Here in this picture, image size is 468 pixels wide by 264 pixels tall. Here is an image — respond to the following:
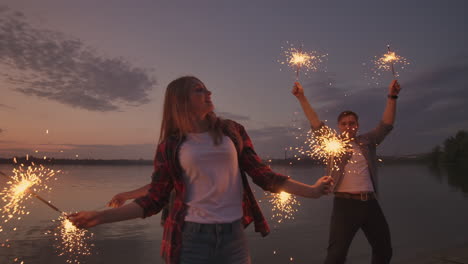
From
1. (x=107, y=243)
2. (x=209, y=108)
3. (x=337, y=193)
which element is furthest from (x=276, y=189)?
(x=107, y=243)

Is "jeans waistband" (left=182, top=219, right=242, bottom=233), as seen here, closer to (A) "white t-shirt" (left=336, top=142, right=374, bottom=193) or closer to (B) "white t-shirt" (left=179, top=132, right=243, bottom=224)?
(B) "white t-shirt" (left=179, top=132, right=243, bottom=224)

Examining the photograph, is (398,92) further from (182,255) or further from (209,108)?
(182,255)

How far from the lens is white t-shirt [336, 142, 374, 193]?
4449 mm

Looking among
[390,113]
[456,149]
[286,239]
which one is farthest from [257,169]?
[456,149]

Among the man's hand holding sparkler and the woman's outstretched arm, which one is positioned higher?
the man's hand holding sparkler

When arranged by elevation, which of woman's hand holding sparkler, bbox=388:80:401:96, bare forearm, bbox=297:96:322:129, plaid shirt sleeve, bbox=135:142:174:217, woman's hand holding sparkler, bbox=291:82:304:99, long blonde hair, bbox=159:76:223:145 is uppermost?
woman's hand holding sparkler, bbox=388:80:401:96

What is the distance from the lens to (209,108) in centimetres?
271

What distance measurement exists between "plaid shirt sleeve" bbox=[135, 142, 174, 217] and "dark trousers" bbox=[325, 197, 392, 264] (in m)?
2.67

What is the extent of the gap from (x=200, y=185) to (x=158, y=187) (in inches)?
13.8

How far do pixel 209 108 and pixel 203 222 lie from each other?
35.2 inches

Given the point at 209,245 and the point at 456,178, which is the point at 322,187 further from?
the point at 456,178

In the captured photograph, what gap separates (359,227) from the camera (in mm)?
4266

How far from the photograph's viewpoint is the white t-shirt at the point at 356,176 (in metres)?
4.45

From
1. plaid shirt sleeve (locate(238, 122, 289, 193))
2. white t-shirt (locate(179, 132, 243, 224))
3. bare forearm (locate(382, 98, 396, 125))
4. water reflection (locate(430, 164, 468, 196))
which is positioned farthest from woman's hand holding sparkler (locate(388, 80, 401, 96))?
water reflection (locate(430, 164, 468, 196))
